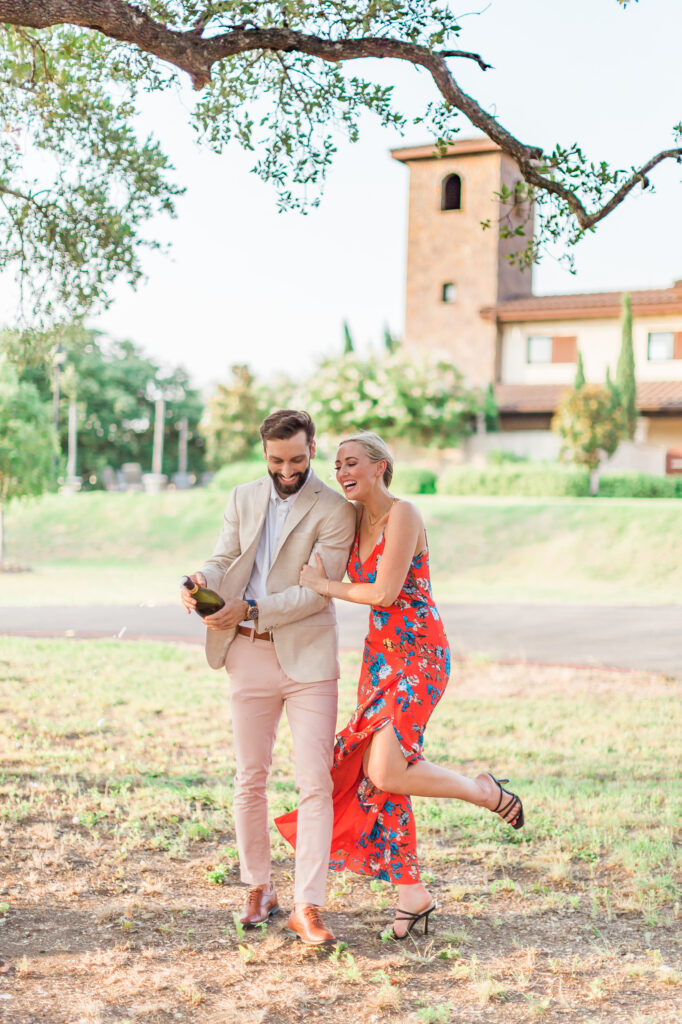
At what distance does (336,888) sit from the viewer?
15.8ft

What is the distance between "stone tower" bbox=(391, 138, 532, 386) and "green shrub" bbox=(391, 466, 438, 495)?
26.6 ft

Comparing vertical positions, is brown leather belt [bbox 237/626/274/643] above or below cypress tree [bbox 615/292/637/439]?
below

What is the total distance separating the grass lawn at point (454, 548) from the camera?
2067 cm

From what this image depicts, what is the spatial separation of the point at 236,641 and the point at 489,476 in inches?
1068

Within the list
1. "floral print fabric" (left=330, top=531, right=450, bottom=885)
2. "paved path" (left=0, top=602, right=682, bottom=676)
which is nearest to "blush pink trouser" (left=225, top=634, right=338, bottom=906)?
"floral print fabric" (left=330, top=531, right=450, bottom=885)

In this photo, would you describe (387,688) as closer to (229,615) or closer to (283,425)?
(229,615)

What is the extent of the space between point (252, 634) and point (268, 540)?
396 millimetres

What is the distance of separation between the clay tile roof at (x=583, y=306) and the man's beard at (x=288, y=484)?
3601 centimetres

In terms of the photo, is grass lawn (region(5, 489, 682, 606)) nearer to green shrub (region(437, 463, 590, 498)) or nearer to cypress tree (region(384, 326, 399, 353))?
green shrub (region(437, 463, 590, 498))

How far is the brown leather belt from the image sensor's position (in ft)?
13.6

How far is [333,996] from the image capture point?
3611 millimetres

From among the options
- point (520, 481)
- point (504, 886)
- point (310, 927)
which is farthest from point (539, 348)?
point (310, 927)

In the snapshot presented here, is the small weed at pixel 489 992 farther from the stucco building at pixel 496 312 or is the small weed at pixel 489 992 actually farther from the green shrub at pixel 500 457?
the stucco building at pixel 496 312

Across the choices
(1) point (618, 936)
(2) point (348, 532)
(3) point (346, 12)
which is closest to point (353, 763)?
(2) point (348, 532)
